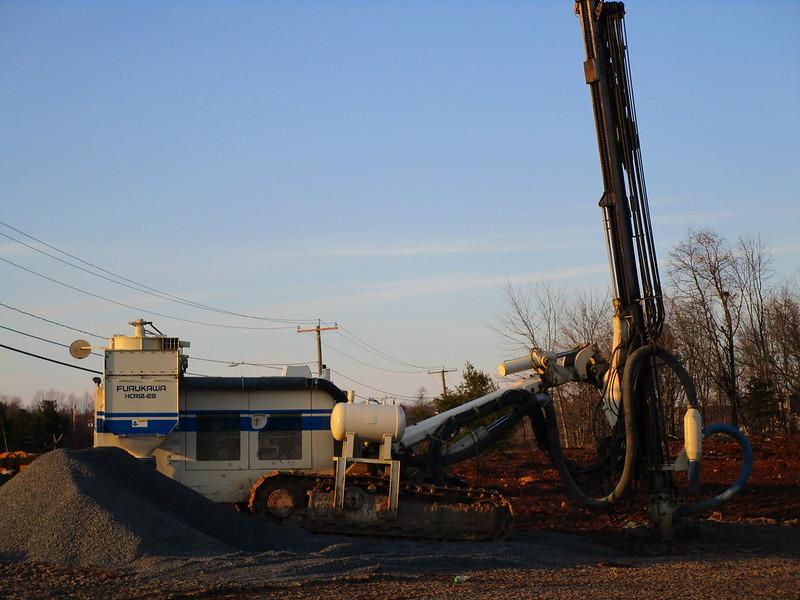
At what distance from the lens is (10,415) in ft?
198

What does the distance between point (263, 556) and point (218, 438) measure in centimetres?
634

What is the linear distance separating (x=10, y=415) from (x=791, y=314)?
1861 inches

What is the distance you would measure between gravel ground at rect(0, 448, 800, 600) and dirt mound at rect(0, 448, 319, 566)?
2cm

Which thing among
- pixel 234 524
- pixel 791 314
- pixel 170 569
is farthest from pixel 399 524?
pixel 791 314

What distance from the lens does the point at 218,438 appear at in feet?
68.5

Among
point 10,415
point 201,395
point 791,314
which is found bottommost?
point 201,395

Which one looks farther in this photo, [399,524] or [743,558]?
[399,524]

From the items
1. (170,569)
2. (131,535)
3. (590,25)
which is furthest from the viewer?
(590,25)

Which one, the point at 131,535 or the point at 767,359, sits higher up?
the point at 767,359

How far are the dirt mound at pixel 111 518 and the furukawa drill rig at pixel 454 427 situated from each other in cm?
182

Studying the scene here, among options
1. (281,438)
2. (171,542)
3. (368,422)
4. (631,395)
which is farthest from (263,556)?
(631,395)

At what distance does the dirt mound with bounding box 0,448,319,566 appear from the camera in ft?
48.6

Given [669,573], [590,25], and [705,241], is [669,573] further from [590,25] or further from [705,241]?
[705,241]

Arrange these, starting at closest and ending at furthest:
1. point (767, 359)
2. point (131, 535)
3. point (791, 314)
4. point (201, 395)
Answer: point (131, 535) < point (201, 395) < point (767, 359) < point (791, 314)
